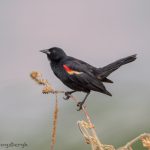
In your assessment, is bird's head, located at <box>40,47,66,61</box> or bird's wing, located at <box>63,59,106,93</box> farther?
bird's head, located at <box>40,47,66,61</box>

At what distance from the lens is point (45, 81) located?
9.77 ft

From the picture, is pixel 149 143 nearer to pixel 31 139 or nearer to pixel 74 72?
pixel 74 72

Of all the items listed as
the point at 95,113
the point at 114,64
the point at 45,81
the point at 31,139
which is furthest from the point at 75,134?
the point at 45,81

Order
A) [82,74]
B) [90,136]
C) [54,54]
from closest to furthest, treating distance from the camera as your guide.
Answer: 1. [90,136]
2. [82,74]
3. [54,54]

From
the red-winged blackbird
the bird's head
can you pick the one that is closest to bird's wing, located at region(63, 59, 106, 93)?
the red-winged blackbird

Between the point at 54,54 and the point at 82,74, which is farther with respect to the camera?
the point at 54,54

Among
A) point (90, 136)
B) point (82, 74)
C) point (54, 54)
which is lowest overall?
point (90, 136)

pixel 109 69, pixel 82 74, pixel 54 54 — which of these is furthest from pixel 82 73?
pixel 54 54

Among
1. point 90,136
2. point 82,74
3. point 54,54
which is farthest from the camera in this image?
point 54,54

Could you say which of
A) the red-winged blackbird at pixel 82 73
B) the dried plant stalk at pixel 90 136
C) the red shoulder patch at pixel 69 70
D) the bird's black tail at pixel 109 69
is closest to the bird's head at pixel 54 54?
the red-winged blackbird at pixel 82 73

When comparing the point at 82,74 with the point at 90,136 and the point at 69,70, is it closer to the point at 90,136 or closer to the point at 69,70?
the point at 69,70

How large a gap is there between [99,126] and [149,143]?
25.1 feet

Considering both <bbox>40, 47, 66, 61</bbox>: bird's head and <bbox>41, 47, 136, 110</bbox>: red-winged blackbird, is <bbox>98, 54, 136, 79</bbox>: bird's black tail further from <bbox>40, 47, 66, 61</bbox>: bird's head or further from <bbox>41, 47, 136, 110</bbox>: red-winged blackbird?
<bbox>40, 47, 66, 61</bbox>: bird's head

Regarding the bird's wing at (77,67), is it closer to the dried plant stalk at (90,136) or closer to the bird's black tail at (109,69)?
the bird's black tail at (109,69)
